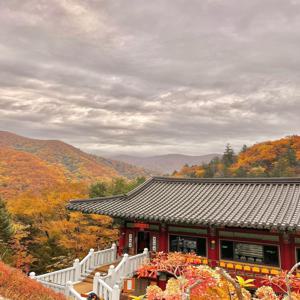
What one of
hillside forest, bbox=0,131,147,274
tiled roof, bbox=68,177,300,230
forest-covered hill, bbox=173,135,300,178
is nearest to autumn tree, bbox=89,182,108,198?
hillside forest, bbox=0,131,147,274

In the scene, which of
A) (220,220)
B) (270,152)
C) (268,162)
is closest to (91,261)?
(220,220)

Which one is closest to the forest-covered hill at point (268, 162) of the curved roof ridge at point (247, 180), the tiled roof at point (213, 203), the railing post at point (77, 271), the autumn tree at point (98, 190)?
the autumn tree at point (98, 190)

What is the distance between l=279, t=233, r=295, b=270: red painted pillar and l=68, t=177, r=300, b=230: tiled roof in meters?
1.50

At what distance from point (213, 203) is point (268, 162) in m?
70.4

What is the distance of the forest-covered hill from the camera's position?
76.3 m

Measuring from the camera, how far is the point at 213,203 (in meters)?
21.2

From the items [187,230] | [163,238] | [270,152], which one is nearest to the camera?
[187,230]

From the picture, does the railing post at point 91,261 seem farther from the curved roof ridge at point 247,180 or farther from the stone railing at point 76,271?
the curved roof ridge at point 247,180

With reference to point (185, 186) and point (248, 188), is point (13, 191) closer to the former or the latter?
point (185, 186)

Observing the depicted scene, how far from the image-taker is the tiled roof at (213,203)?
56.3ft

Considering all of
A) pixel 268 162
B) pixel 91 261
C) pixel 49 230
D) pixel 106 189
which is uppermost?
pixel 268 162

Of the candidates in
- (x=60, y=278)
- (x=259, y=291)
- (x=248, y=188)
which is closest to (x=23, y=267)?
(x=60, y=278)

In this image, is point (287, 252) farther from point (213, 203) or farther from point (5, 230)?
point (5, 230)

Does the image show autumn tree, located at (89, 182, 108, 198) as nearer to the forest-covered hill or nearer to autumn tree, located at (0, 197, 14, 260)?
autumn tree, located at (0, 197, 14, 260)
